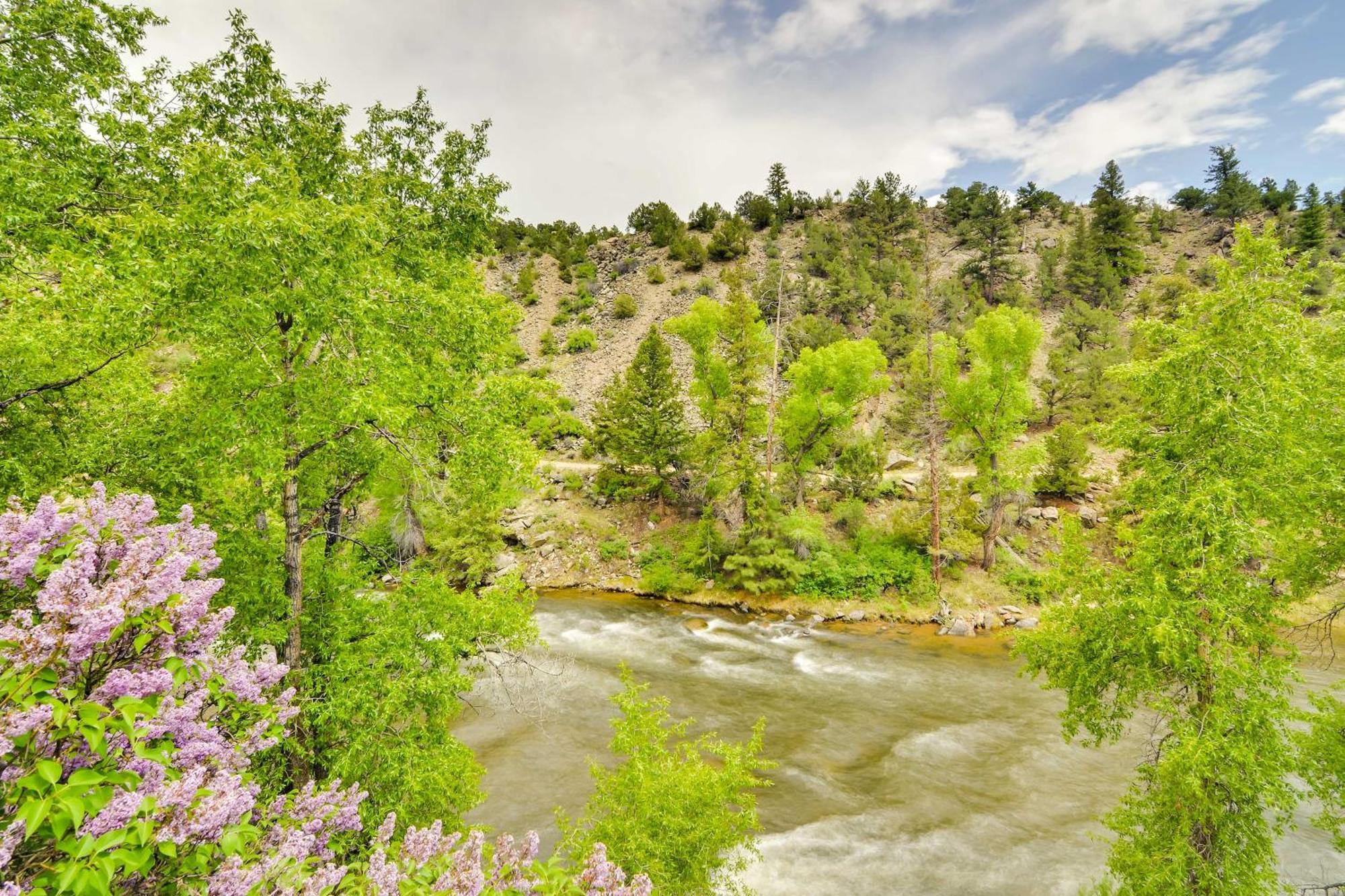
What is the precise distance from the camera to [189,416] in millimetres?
7262

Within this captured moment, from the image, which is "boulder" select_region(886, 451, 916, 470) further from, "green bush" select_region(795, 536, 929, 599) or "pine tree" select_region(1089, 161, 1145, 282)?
"pine tree" select_region(1089, 161, 1145, 282)

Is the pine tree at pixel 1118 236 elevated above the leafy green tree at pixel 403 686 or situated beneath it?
elevated above

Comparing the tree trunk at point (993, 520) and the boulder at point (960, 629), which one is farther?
the tree trunk at point (993, 520)

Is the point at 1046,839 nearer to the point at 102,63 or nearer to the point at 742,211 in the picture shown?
the point at 102,63

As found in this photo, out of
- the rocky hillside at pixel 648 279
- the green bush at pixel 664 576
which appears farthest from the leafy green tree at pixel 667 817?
the rocky hillside at pixel 648 279

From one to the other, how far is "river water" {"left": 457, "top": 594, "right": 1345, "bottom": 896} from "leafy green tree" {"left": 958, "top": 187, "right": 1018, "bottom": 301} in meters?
45.2

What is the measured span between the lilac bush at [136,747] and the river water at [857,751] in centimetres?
869

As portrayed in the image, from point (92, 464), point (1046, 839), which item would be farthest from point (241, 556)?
point (1046, 839)

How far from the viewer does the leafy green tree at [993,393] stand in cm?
2278

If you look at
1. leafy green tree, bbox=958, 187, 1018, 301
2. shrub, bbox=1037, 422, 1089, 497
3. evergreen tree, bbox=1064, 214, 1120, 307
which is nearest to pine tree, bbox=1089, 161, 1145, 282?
evergreen tree, bbox=1064, 214, 1120, 307

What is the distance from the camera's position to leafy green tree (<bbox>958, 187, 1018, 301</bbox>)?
176ft

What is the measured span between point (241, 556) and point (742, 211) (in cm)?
7561

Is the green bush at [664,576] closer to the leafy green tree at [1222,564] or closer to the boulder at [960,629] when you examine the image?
the boulder at [960,629]

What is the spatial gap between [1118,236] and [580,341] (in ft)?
176
